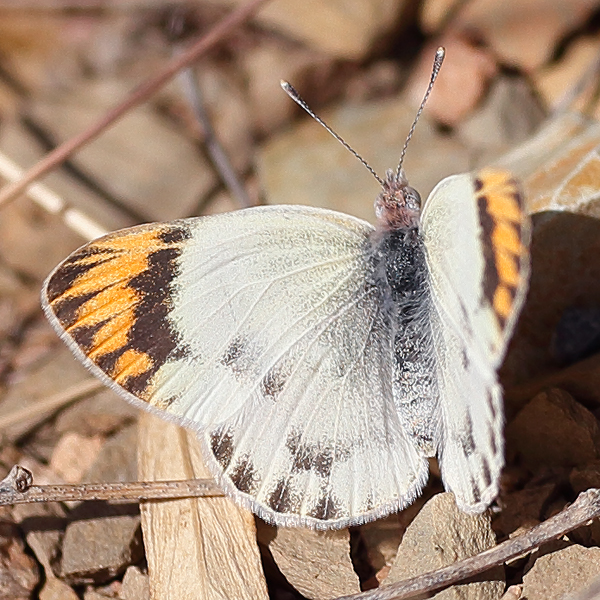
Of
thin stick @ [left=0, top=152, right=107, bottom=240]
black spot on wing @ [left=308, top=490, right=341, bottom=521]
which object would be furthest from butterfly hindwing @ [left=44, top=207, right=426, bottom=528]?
thin stick @ [left=0, top=152, right=107, bottom=240]

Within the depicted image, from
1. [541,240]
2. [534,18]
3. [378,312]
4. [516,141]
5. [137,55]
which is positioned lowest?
[378,312]

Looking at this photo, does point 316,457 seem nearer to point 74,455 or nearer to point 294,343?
point 294,343

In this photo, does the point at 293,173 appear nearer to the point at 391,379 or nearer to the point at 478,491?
the point at 391,379

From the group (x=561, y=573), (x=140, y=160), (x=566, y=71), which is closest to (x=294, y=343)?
(x=561, y=573)

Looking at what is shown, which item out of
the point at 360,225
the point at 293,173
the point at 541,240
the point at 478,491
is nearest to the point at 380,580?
the point at 478,491

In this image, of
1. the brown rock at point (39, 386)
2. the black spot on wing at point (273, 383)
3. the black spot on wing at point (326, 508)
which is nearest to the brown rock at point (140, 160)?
the brown rock at point (39, 386)

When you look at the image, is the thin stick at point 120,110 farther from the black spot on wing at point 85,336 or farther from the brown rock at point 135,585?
the brown rock at point 135,585

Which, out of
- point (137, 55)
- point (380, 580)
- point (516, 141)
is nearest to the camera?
point (380, 580)
